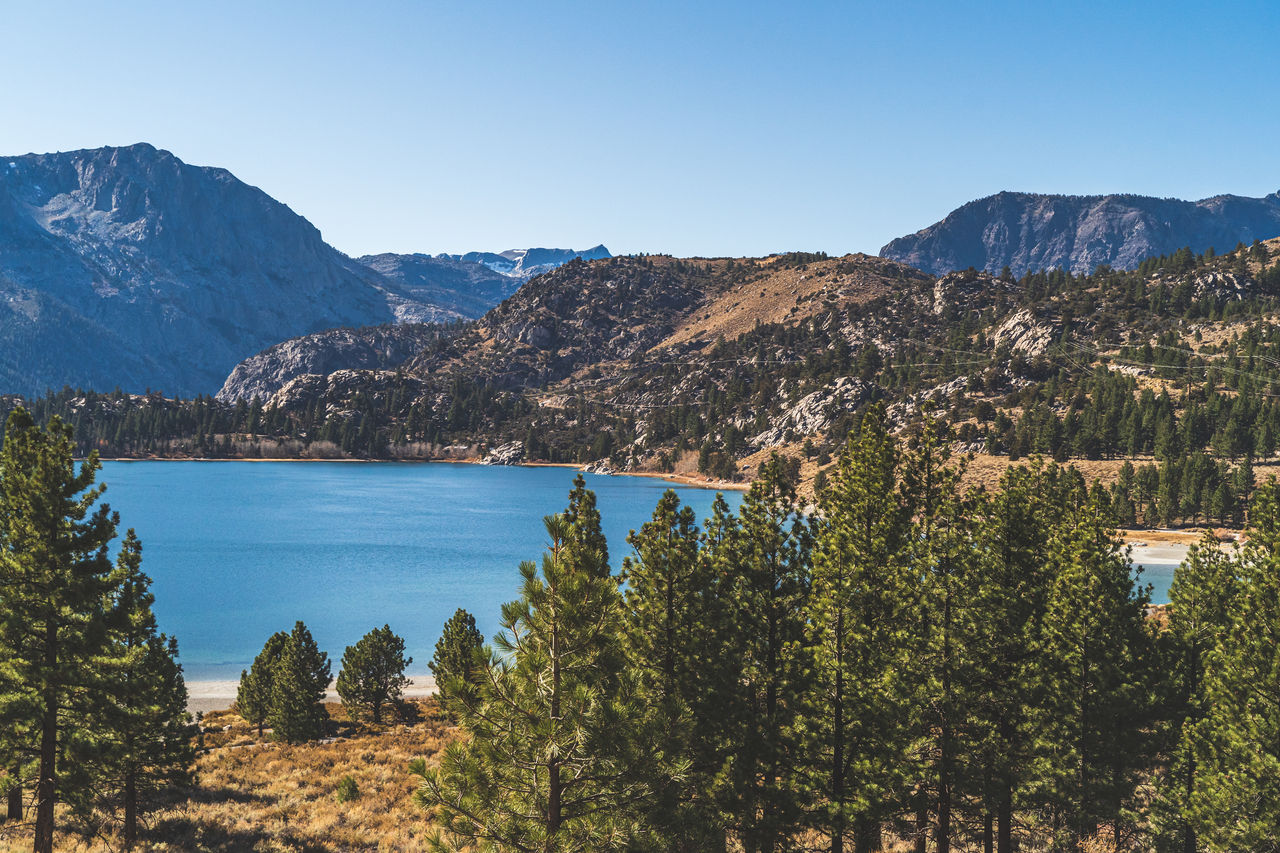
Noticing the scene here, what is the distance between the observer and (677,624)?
22078mm

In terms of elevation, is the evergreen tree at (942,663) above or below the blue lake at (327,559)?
above

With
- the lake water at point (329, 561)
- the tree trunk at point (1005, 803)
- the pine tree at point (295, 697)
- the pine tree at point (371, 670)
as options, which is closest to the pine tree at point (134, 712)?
the pine tree at point (295, 697)

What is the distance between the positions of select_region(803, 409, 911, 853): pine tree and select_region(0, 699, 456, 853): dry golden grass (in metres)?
12.4

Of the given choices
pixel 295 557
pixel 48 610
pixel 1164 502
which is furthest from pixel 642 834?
pixel 1164 502

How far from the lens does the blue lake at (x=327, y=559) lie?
244 feet

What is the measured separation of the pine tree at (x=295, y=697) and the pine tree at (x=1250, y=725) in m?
42.0

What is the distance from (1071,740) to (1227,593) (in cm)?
1062

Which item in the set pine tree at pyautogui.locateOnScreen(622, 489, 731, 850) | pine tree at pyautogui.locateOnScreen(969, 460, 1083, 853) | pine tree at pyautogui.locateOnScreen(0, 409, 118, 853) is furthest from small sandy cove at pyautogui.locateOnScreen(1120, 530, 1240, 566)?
pine tree at pyautogui.locateOnScreen(0, 409, 118, 853)

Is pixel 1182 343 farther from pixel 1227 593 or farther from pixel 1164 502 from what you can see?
pixel 1227 593

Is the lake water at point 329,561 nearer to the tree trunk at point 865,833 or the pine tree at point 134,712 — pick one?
the pine tree at point 134,712

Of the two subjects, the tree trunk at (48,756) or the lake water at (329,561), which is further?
the lake water at (329,561)

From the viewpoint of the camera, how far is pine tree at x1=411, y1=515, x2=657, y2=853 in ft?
39.8

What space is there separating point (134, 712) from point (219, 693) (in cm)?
4211

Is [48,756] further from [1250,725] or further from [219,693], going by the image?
[219,693]
